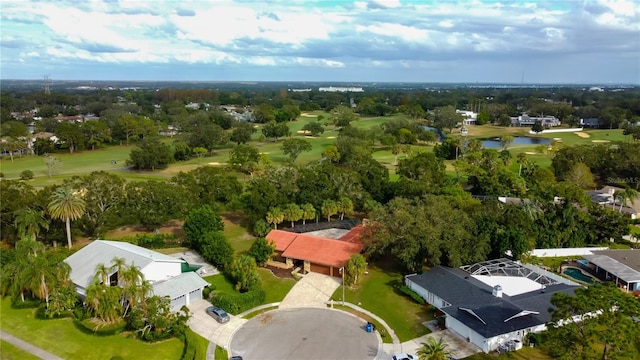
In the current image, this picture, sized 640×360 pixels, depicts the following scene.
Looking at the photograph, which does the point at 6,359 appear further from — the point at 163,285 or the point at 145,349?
the point at 163,285

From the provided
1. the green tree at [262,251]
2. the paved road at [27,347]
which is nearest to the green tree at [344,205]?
the green tree at [262,251]

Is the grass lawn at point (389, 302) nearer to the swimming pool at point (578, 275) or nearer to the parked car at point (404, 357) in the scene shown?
the parked car at point (404, 357)

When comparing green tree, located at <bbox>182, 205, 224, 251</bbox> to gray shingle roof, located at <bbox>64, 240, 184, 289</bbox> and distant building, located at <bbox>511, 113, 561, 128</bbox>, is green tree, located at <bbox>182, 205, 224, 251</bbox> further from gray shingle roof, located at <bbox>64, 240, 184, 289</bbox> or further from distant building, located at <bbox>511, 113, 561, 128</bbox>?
distant building, located at <bbox>511, 113, 561, 128</bbox>

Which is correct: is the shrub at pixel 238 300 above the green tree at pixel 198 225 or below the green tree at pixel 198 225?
below

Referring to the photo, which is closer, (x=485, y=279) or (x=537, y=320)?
(x=537, y=320)

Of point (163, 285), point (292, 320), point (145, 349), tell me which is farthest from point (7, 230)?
point (292, 320)

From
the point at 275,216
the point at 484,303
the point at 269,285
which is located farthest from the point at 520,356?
the point at 275,216
